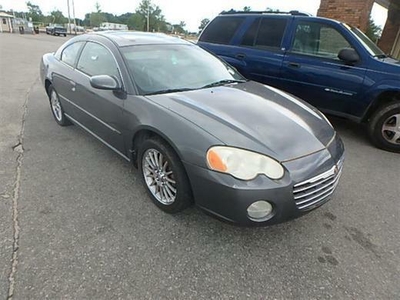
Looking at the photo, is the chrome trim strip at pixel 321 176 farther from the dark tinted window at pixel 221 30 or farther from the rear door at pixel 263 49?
the dark tinted window at pixel 221 30

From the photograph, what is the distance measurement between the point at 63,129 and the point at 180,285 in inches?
133

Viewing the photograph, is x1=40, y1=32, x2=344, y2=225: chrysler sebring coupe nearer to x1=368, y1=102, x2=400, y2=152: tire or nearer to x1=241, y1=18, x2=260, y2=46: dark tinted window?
x1=241, y1=18, x2=260, y2=46: dark tinted window

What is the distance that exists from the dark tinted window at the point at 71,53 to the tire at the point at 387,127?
424 centimetres

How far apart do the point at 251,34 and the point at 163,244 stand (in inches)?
164

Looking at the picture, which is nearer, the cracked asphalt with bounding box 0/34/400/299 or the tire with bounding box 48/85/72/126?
the cracked asphalt with bounding box 0/34/400/299

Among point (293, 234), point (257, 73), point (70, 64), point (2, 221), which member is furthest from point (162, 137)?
point (257, 73)


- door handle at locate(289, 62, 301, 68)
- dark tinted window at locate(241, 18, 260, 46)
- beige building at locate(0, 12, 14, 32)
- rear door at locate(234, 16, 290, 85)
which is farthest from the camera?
beige building at locate(0, 12, 14, 32)

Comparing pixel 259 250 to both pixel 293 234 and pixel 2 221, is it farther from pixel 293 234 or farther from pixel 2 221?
pixel 2 221

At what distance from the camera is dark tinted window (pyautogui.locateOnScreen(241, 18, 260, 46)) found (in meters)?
5.07

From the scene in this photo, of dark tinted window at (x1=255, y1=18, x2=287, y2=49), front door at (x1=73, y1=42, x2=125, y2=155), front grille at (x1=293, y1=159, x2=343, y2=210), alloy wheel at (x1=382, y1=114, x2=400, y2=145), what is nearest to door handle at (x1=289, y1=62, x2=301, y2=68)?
dark tinted window at (x1=255, y1=18, x2=287, y2=49)

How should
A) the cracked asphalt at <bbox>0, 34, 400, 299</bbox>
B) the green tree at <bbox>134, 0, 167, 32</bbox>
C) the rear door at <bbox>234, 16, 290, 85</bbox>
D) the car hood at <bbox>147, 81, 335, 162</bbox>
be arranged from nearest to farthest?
the cracked asphalt at <bbox>0, 34, 400, 299</bbox>, the car hood at <bbox>147, 81, 335, 162</bbox>, the rear door at <bbox>234, 16, 290, 85</bbox>, the green tree at <bbox>134, 0, 167, 32</bbox>

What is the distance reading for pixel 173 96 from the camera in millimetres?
2609

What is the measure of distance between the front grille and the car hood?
20cm

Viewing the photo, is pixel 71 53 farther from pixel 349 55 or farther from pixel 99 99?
pixel 349 55
